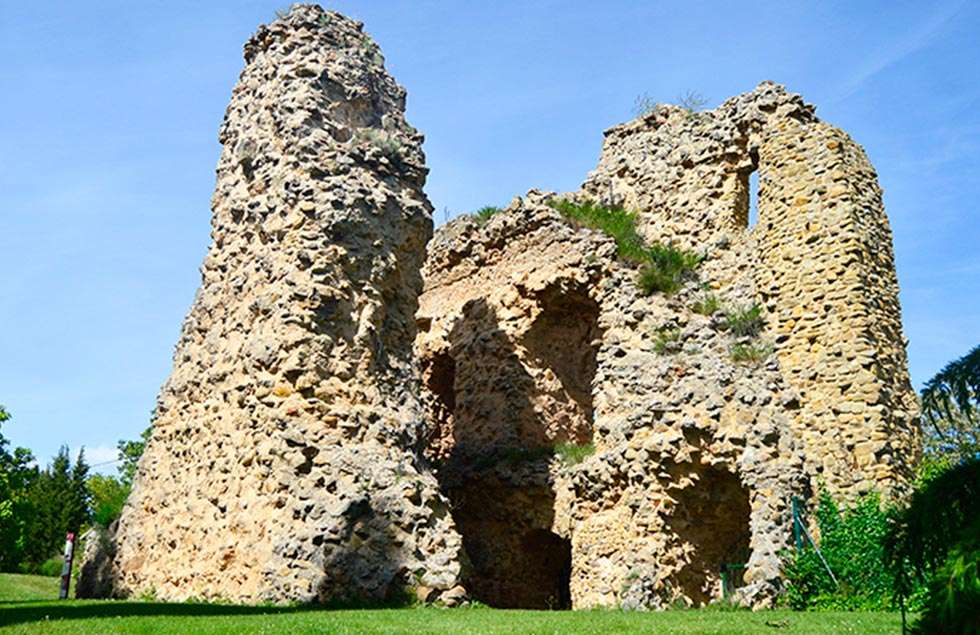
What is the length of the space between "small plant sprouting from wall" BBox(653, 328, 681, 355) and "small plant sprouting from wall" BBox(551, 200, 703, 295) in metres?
0.90

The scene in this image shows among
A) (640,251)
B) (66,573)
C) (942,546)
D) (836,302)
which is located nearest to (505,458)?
(640,251)

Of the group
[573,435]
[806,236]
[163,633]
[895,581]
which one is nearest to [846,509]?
[806,236]

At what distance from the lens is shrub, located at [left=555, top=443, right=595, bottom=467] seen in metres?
16.6

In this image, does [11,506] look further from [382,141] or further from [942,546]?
[942,546]

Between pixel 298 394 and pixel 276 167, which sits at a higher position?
pixel 276 167

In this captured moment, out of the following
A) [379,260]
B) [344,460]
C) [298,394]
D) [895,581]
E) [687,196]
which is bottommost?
[895,581]

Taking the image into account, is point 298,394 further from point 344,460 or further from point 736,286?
point 736,286

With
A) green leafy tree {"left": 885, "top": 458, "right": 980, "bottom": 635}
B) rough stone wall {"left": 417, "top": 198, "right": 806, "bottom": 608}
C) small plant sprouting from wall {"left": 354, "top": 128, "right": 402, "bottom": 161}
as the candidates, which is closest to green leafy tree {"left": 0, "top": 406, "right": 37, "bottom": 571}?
rough stone wall {"left": 417, "top": 198, "right": 806, "bottom": 608}

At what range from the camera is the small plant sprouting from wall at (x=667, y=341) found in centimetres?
1514

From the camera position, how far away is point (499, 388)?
18.7 meters

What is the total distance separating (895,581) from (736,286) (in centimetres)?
1445

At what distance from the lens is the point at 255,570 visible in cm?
1083

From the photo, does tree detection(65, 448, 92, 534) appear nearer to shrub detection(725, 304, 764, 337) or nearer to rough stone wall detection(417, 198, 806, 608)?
rough stone wall detection(417, 198, 806, 608)

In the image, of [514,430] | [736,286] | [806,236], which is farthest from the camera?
[514,430]
